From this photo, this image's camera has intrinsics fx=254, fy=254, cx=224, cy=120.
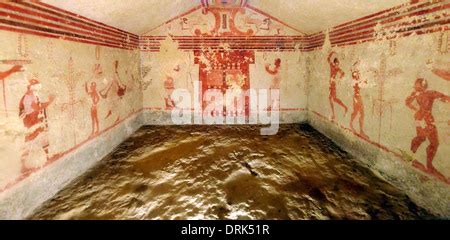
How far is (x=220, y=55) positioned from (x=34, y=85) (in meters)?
3.99

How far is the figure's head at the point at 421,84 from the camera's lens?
2605mm

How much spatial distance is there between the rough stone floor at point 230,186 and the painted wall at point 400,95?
282 millimetres

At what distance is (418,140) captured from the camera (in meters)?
2.72

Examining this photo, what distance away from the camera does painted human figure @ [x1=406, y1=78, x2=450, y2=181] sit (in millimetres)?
2518

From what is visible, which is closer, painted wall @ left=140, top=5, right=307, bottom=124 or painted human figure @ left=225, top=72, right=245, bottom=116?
painted wall @ left=140, top=5, right=307, bottom=124

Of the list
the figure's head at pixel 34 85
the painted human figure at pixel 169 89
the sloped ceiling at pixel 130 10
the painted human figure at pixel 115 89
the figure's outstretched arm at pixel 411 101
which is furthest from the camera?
the painted human figure at pixel 169 89

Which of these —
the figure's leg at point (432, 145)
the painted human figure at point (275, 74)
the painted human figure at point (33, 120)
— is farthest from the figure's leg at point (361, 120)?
the painted human figure at point (33, 120)

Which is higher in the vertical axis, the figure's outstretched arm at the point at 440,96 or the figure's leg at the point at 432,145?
the figure's outstretched arm at the point at 440,96

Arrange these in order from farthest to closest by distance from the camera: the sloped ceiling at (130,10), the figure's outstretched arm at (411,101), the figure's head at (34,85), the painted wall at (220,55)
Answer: the painted wall at (220,55) → the sloped ceiling at (130,10) → the figure's outstretched arm at (411,101) → the figure's head at (34,85)

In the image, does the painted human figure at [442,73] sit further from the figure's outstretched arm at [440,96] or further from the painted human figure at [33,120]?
the painted human figure at [33,120]

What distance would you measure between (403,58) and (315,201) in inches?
75.8

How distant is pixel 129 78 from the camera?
17.3ft

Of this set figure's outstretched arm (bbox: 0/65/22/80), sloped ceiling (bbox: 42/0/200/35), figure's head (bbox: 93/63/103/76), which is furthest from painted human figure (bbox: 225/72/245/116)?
figure's outstretched arm (bbox: 0/65/22/80)

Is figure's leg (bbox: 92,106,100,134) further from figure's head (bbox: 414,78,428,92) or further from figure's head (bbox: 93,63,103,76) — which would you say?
figure's head (bbox: 414,78,428,92)
